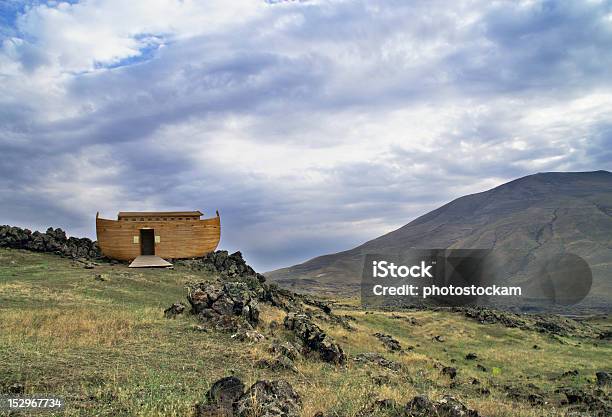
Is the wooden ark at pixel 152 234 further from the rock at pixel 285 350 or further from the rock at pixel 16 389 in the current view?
the rock at pixel 16 389

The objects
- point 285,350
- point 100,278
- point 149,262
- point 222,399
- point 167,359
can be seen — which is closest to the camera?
point 222,399

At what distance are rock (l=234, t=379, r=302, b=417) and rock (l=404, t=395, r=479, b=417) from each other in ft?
9.20

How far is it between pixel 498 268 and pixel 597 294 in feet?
154

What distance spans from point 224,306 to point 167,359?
8518mm

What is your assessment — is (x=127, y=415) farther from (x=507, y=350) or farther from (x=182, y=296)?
(x=507, y=350)

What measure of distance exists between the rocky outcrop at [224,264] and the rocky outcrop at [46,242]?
439 inches

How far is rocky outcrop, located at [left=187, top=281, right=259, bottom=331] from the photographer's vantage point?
2236 centimetres

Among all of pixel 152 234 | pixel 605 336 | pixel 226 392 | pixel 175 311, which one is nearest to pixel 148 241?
pixel 152 234

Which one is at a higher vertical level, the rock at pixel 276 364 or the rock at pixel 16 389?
the rock at pixel 16 389

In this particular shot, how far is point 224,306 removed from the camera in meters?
23.9

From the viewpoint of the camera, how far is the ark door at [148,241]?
4891 cm

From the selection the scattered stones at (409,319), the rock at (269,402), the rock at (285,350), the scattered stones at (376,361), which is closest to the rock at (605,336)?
the scattered stones at (409,319)

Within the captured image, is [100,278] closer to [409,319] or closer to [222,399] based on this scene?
[222,399]

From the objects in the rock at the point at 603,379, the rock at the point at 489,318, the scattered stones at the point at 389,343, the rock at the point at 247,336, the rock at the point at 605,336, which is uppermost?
the rock at the point at 247,336
